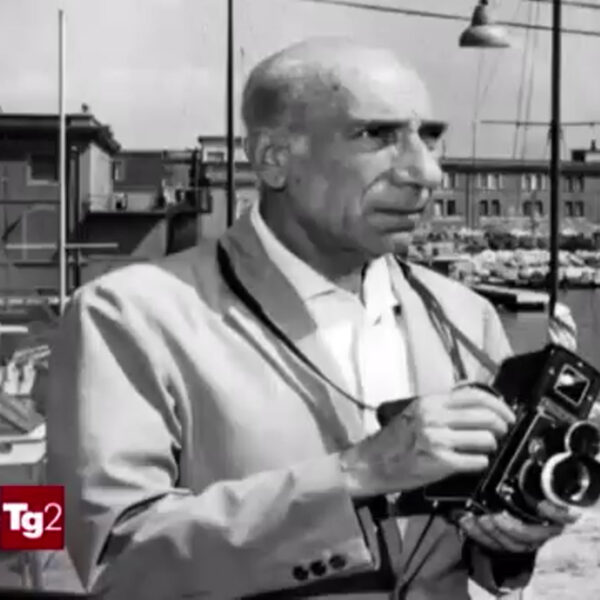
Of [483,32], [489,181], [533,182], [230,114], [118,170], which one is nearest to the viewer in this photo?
[483,32]

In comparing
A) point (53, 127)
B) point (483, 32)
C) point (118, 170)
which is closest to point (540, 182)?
point (118, 170)

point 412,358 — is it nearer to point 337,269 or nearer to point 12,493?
point 337,269

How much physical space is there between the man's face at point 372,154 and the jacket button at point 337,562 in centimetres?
20

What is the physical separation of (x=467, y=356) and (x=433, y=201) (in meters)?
0.13

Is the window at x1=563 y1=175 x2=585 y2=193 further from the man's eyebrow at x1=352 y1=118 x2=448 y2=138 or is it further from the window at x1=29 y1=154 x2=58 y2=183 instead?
the man's eyebrow at x1=352 y1=118 x2=448 y2=138

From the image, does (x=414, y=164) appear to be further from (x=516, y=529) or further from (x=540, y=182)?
(x=540, y=182)

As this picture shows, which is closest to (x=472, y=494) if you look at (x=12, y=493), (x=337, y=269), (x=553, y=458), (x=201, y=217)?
(x=553, y=458)

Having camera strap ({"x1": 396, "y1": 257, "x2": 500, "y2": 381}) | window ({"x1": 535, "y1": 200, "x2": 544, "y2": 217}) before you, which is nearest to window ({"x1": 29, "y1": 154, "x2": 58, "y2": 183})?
camera strap ({"x1": 396, "y1": 257, "x2": 500, "y2": 381})

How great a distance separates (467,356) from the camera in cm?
102

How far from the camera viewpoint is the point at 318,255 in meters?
0.96

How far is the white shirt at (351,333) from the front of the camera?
953mm

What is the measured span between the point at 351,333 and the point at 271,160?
13cm

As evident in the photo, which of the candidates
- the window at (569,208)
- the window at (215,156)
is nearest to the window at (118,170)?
the window at (215,156)

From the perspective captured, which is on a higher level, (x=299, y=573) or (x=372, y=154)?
(x=372, y=154)
